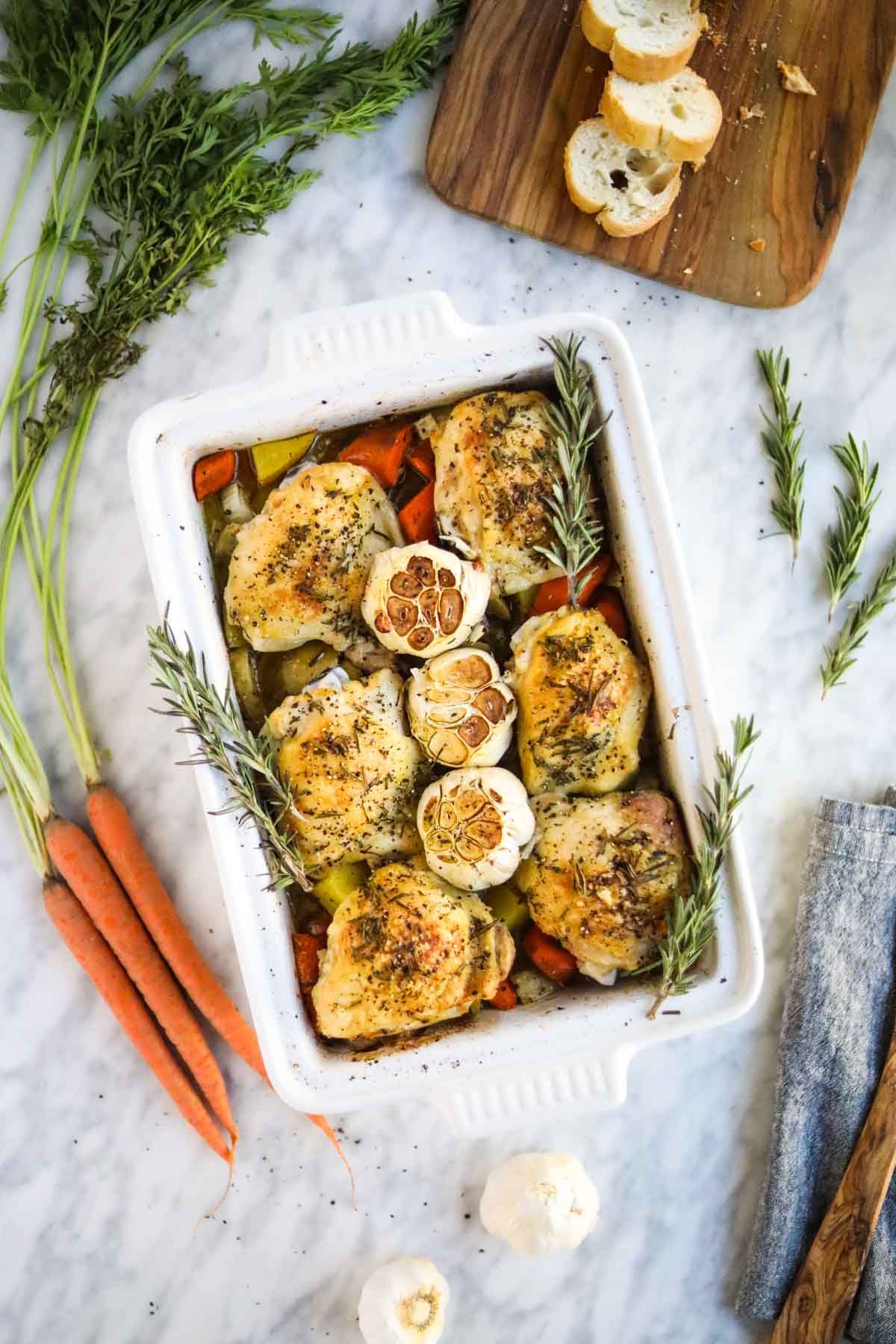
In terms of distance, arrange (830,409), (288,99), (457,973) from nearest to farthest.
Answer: (457,973) → (288,99) → (830,409)

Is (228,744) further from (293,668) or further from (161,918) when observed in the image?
(161,918)

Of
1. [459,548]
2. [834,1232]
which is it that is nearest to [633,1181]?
[834,1232]

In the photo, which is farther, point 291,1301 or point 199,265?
point 291,1301

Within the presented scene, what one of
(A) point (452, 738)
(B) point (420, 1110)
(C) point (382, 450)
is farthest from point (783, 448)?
(B) point (420, 1110)

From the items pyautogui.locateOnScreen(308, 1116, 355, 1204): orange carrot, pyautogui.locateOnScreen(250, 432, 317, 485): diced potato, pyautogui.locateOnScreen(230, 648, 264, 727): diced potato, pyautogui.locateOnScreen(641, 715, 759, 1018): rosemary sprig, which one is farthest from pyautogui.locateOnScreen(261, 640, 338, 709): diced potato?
pyautogui.locateOnScreen(308, 1116, 355, 1204): orange carrot

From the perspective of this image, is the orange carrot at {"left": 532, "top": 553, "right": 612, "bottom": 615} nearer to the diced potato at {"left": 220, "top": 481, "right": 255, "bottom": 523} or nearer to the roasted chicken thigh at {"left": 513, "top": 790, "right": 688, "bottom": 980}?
the roasted chicken thigh at {"left": 513, "top": 790, "right": 688, "bottom": 980}

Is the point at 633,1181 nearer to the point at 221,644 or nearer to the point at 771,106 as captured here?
the point at 221,644

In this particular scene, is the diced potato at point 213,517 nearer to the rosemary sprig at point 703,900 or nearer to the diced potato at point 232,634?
the diced potato at point 232,634

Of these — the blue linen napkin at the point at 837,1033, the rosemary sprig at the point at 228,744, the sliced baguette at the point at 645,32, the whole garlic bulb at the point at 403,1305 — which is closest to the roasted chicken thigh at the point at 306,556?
the rosemary sprig at the point at 228,744
